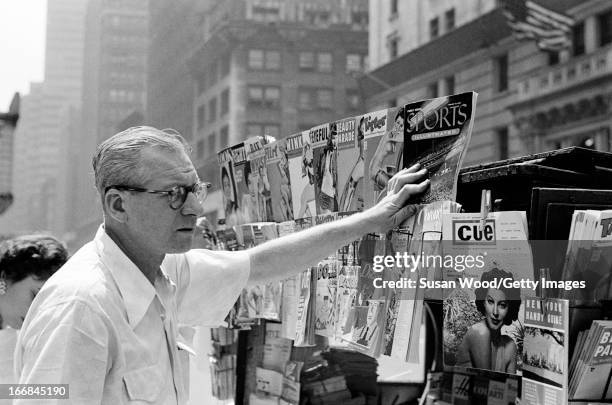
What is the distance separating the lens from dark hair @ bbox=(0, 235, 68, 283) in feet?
9.84

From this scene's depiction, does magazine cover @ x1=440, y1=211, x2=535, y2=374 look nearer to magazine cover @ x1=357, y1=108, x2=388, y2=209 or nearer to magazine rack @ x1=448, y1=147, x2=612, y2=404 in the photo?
magazine rack @ x1=448, y1=147, x2=612, y2=404

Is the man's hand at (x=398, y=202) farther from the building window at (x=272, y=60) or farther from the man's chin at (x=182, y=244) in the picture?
the building window at (x=272, y=60)

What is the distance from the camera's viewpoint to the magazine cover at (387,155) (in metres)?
2.62

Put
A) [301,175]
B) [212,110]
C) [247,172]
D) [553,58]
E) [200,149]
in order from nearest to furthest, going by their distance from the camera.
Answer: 1. [301,175]
2. [247,172]
3. [553,58]
4. [212,110]
5. [200,149]

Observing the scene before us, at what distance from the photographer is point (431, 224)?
2.42 m

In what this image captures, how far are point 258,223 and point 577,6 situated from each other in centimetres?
2003

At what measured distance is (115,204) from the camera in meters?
1.97

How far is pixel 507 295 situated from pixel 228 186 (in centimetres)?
220

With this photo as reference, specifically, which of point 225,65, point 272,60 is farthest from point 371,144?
point 225,65

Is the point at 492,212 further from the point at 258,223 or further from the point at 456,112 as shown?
the point at 258,223

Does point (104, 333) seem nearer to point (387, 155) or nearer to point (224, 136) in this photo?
point (387, 155)

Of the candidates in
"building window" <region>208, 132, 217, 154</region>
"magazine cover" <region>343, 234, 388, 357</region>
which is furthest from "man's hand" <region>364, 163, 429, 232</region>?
"building window" <region>208, 132, 217, 154</region>

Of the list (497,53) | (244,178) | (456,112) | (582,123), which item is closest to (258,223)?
(244,178)

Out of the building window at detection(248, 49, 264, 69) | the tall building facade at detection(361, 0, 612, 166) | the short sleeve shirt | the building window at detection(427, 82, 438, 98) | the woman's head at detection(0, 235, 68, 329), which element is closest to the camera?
the short sleeve shirt
